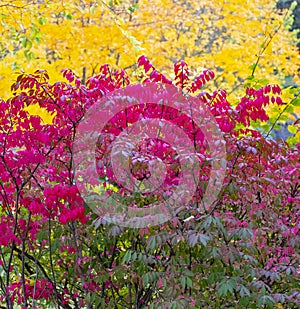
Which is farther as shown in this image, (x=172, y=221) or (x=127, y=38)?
(x=127, y=38)

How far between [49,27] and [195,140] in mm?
4998

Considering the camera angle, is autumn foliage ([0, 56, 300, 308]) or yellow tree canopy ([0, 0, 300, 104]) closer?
autumn foliage ([0, 56, 300, 308])

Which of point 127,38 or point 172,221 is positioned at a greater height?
point 127,38

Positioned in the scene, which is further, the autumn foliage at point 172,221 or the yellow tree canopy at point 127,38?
the yellow tree canopy at point 127,38

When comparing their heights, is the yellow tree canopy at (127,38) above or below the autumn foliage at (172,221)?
above

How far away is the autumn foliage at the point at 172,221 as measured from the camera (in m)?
2.60

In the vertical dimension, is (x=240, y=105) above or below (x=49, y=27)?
below

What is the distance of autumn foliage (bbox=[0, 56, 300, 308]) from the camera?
2.60 m

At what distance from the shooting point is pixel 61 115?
2838mm

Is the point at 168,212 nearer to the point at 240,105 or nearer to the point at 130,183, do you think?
the point at 130,183

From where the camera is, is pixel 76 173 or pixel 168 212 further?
pixel 76 173

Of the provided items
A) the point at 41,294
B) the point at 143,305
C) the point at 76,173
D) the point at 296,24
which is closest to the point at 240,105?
the point at 76,173

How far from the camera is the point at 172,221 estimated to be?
260cm

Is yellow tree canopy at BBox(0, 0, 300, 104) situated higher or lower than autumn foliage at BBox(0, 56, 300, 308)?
higher
